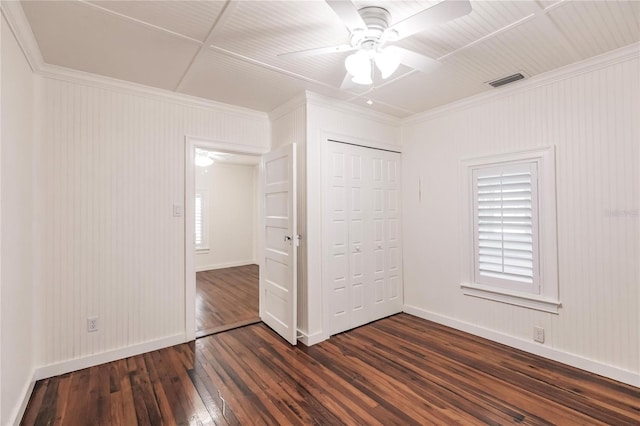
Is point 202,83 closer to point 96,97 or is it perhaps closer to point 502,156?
point 96,97

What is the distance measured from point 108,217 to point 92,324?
3.18ft

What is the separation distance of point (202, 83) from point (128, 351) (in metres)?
2.65

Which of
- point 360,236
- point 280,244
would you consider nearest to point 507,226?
point 360,236

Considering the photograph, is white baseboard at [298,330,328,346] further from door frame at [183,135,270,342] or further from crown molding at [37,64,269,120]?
crown molding at [37,64,269,120]

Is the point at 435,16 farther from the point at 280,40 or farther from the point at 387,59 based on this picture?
the point at 280,40

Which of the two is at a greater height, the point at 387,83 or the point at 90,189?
the point at 387,83

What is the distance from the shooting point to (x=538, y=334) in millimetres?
2848

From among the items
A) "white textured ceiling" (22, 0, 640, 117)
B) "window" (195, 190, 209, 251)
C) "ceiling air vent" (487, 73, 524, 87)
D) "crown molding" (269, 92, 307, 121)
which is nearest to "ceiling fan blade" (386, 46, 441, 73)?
"white textured ceiling" (22, 0, 640, 117)

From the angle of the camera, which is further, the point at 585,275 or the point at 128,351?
the point at 128,351

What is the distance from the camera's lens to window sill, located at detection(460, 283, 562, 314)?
277 cm

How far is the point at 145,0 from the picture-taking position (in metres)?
1.77

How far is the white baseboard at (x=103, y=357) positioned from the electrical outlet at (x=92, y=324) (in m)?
0.23

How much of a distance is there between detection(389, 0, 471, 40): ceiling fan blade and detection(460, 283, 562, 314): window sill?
8.63ft

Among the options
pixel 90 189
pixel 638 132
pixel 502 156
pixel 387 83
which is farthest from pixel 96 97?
pixel 638 132
